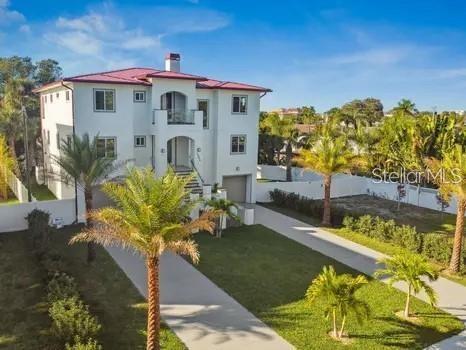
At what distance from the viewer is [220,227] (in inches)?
833

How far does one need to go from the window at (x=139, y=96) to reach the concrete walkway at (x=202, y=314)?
35.1 feet

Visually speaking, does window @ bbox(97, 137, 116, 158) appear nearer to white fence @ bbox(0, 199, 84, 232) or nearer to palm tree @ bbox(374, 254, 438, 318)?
white fence @ bbox(0, 199, 84, 232)

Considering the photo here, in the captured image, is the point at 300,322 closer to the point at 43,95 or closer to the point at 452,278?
the point at 452,278

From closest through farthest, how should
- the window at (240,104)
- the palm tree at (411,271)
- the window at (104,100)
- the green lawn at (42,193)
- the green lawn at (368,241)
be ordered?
the palm tree at (411,271) → the green lawn at (368,241) → the window at (104,100) → the green lawn at (42,193) → the window at (240,104)

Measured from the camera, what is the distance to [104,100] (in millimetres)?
22703

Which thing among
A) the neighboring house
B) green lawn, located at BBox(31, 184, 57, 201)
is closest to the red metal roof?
the neighboring house

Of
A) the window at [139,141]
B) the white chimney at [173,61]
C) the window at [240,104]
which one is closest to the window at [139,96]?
the window at [139,141]

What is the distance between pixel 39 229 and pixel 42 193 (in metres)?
10.1

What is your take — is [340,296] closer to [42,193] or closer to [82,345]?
[82,345]

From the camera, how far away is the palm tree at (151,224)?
9578 millimetres

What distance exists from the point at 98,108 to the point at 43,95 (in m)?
11.0

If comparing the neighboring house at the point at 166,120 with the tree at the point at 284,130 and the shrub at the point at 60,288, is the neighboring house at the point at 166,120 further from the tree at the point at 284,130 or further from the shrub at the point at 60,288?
the tree at the point at 284,130

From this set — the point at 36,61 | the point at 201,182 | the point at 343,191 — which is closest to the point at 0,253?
the point at 201,182

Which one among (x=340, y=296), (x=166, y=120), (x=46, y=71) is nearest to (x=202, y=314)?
(x=340, y=296)
